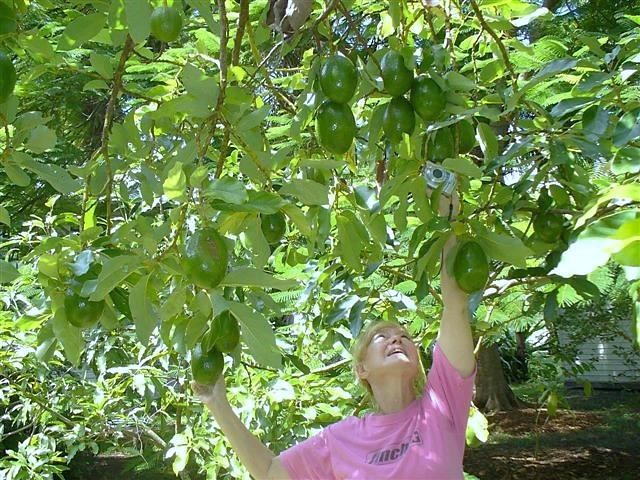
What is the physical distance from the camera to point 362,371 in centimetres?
255

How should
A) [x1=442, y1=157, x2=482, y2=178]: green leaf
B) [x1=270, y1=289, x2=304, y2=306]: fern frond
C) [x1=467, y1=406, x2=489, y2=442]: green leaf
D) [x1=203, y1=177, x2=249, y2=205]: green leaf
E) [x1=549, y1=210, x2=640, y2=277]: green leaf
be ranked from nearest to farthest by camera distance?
[x1=549, y1=210, x2=640, y2=277]: green leaf
[x1=203, y1=177, x2=249, y2=205]: green leaf
[x1=442, y1=157, x2=482, y2=178]: green leaf
[x1=467, y1=406, x2=489, y2=442]: green leaf
[x1=270, y1=289, x2=304, y2=306]: fern frond

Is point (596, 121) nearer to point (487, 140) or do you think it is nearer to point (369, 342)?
point (487, 140)

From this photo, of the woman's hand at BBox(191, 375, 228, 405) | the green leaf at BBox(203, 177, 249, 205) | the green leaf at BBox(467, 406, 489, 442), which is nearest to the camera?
the green leaf at BBox(203, 177, 249, 205)

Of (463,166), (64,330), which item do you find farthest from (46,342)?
(463,166)

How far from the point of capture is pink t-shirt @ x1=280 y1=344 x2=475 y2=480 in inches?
81.8

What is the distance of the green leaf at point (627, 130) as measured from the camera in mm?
1554

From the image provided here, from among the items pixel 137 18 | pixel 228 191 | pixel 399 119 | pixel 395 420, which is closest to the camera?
pixel 228 191

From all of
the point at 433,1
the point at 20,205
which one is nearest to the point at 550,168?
the point at 433,1

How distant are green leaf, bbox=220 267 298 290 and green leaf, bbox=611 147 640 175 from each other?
23.8 inches

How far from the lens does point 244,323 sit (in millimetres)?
1281

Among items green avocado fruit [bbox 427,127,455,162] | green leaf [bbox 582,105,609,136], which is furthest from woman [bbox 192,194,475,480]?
green leaf [bbox 582,105,609,136]

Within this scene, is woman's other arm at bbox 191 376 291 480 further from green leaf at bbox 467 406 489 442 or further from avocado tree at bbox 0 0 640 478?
green leaf at bbox 467 406 489 442

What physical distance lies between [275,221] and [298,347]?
83.3 inches

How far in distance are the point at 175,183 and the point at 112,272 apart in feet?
0.67
